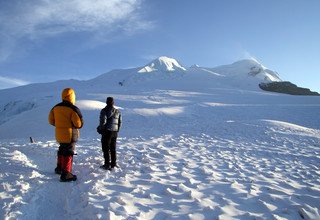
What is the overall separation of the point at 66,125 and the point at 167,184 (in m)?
2.75

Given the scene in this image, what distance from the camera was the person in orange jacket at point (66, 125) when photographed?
6.64m

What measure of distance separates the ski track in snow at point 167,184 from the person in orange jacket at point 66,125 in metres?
0.37

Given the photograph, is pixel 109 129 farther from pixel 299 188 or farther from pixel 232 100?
pixel 232 100

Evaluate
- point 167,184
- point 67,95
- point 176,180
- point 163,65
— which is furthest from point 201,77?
point 67,95

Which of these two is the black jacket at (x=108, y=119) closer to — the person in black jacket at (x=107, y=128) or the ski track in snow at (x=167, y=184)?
the person in black jacket at (x=107, y=128)

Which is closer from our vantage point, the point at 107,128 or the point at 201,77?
the point at 107,128

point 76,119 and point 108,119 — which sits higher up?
point 76,119

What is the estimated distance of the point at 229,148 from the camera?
39.0 ft

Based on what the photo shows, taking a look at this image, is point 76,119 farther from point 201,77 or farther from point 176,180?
point 201,77

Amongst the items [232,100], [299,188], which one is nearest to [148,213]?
[299,188]

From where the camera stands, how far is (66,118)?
6.67 meters

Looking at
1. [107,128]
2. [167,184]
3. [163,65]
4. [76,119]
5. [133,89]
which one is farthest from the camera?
[163,65]

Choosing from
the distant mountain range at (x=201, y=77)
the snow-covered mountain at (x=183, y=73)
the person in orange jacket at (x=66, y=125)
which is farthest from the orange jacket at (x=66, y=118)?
the snow-covered mountain at (x=183, y=73)

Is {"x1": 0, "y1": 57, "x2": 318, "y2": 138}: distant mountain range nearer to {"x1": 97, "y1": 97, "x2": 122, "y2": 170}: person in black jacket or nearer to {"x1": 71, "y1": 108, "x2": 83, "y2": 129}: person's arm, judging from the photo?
{"x1": 97, "y1": 97, "x2": 122, "y2": 170}: person in black jacket
